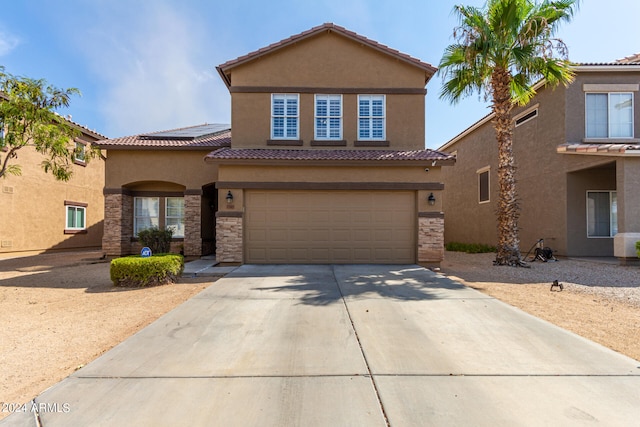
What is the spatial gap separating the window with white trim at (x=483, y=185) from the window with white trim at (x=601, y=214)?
5503 mm

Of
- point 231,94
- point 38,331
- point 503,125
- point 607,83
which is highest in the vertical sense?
point 607,83

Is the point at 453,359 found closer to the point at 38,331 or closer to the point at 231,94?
the point at 38,331

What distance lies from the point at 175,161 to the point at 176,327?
10417 mm

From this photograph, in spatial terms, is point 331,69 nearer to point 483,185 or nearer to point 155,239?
point 155,239

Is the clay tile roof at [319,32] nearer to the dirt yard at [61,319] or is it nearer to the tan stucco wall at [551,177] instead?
the tan stucco wall at [551,177]

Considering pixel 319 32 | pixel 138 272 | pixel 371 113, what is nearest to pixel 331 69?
pixel 319 32

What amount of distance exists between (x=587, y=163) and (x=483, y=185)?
7197 millimetres

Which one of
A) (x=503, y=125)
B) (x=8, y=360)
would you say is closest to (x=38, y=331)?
(x=8, y=360)

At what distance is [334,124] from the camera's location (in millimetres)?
12633

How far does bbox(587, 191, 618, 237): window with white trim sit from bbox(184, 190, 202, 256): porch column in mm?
15759

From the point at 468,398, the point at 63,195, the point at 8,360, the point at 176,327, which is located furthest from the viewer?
the point at 63,195

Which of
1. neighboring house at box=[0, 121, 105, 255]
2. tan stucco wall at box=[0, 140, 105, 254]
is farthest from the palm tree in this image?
tan stucco wall at box=[0, 140, 105, 254]

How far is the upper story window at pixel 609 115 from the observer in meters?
13.8

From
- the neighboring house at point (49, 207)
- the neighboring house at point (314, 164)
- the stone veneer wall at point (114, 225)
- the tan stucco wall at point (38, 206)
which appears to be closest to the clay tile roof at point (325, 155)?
the neighboring house at point (314, 164)
